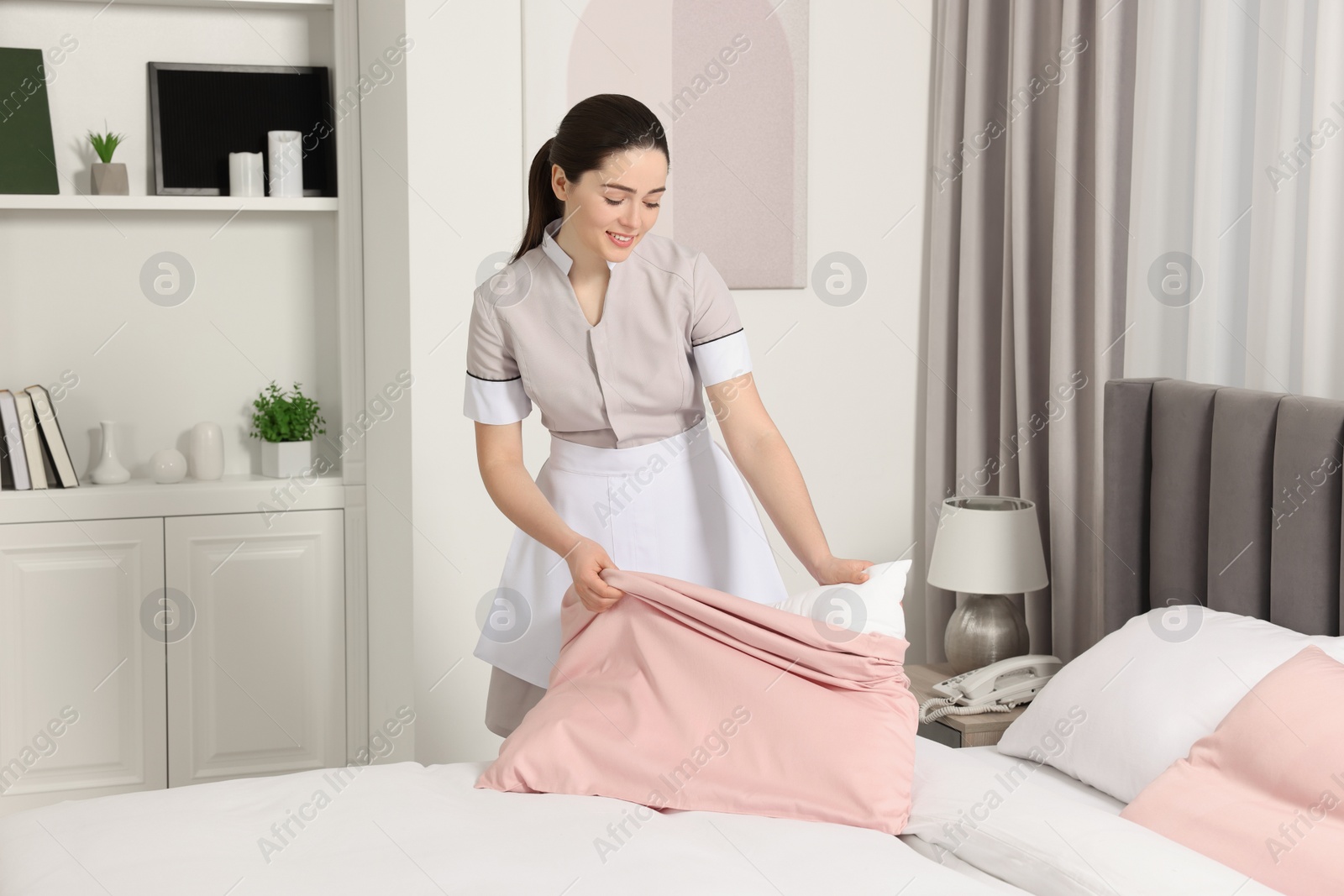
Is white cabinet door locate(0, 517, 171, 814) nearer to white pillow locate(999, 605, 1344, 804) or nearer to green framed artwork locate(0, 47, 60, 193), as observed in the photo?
green framed artwork locate(0, 47, 60, 193)

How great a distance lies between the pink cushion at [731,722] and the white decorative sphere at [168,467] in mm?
1762

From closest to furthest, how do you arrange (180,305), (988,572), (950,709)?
1. (950,709)
2. (988,572)
3. (180,305)

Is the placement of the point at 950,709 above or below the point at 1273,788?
below

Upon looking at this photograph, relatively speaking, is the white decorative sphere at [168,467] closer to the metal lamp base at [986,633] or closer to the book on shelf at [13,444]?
the book on shelf at [13,444]

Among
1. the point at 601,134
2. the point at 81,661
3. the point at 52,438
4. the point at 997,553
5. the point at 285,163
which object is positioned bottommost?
the point at 81,661

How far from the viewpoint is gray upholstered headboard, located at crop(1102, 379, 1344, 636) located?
1976mm

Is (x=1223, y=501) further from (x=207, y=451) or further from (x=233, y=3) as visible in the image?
(x=233, y=3)

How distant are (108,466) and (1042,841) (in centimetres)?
255

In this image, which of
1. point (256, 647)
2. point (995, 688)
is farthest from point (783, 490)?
point (256, 647)

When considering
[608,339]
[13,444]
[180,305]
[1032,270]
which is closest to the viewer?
[608,339]

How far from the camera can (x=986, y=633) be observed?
2637 millimetres

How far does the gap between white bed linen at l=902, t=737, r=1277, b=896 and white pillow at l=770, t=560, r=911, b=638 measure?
23 centimetres

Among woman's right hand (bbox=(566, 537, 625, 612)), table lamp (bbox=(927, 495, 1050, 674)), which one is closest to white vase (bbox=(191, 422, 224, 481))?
woman's right hand (bbox=(566, 537, 625, 612))

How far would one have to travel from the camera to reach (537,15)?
278 cm
